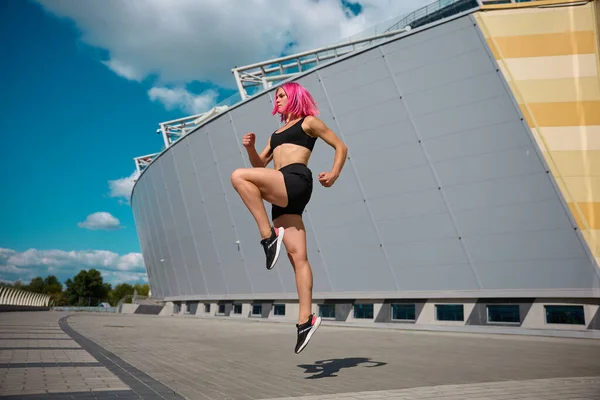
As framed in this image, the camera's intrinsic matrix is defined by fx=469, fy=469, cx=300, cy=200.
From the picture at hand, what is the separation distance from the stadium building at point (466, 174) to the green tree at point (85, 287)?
4298 inches

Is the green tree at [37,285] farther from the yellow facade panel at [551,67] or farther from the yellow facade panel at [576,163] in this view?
the yellow facade panel at [576,163]

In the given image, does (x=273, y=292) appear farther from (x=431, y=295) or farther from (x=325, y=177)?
(x=325, y=177)

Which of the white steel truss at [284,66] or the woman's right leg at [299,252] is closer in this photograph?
the woman's right leg at [299,252]

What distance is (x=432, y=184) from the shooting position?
50.0 ft

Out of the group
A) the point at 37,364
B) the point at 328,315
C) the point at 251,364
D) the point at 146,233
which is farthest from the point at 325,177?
the point at 146,233

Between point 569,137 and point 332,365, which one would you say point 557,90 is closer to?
point 569,137

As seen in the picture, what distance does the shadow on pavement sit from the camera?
17.8 feet

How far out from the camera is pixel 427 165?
50.2ft

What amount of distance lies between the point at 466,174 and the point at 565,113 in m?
3.31

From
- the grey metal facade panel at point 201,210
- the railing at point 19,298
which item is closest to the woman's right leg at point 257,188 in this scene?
the grey metal facade panel at point 201,210

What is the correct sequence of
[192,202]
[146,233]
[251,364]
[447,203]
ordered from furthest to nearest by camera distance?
[146,233] → [192,202] → [447,203] → [251,364]

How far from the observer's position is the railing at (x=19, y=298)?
96.0 feet

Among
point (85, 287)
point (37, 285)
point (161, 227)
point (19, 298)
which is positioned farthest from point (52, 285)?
point (161, 227)

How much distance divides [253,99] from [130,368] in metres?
16.1
